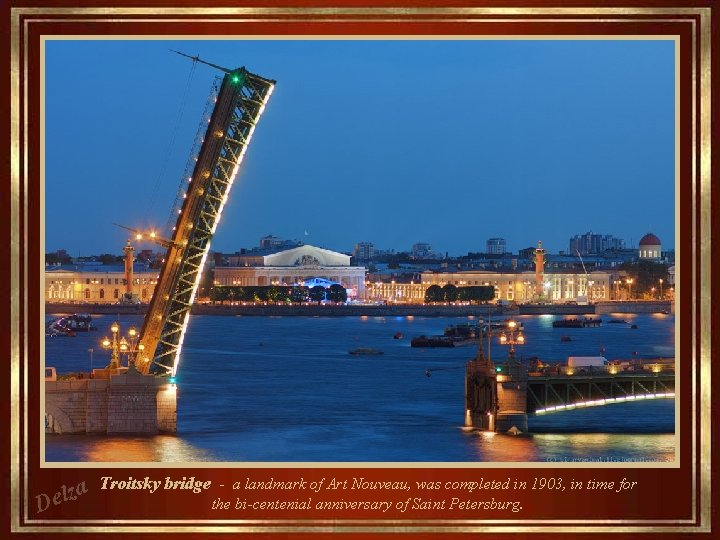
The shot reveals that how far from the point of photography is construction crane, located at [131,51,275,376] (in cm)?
978

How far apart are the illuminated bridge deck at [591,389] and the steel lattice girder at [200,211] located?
3239mm

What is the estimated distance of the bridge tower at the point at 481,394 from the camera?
40.2 ft

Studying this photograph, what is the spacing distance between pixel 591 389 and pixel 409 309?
128ft

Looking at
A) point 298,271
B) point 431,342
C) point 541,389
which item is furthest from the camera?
point 298,271

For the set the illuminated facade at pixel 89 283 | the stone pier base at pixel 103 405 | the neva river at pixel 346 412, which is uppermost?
the illuminated facade at pixel 89 283

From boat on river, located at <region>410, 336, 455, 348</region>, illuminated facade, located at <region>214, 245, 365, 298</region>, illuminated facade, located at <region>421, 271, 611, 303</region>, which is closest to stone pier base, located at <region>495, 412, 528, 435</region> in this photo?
boat on river, located at <region>410, 336, 455, 348</region>

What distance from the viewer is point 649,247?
62000mm

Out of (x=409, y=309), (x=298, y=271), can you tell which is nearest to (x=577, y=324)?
(x=409, y=309)

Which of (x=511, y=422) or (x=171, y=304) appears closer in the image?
(x=171, y=304)

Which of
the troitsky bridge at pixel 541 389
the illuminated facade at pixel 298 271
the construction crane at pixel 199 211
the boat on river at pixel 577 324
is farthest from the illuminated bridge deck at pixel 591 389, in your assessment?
the illuminated facade at pixel 298 271

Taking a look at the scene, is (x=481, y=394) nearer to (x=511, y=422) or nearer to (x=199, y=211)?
(x=511, y=422)

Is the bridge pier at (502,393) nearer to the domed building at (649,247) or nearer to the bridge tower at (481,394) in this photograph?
the bridge tower at (481,394)

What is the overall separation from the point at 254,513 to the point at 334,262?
5312 centimetres

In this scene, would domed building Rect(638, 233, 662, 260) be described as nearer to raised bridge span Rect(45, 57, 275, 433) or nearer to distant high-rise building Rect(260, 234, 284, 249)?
distant high-rise building Rect(260, 234, 284, 249)
